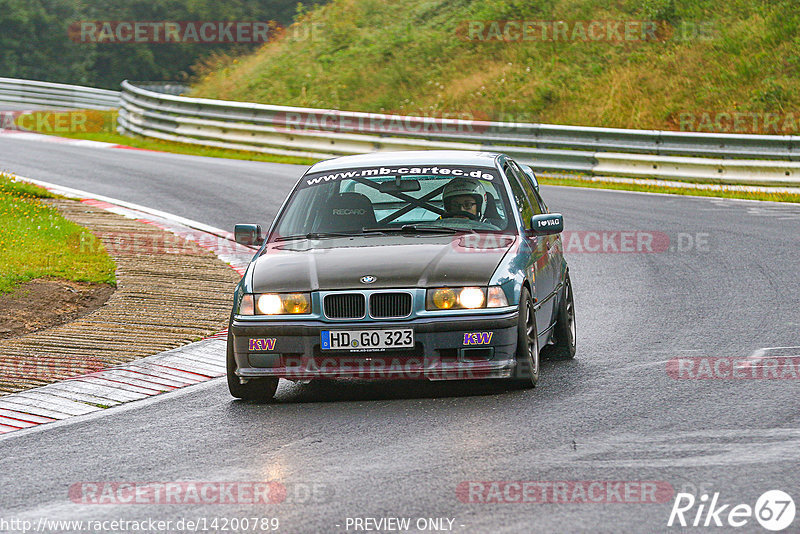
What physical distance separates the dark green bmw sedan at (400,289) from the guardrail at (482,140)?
43.6 feet

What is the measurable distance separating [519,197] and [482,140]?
1506 cm

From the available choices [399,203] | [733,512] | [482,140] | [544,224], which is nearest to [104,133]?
[482,140]

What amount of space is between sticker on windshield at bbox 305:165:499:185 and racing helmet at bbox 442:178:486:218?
96mm

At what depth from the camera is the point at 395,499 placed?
5.47 meters

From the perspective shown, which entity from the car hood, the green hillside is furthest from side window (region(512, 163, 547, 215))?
the green hillside

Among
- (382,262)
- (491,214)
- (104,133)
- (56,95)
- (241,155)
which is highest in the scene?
(491,214)

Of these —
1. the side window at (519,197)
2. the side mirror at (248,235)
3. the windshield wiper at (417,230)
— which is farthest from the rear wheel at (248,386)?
the side window at (519,197)

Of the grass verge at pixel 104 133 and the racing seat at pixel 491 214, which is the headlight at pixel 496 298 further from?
the grass verge at pixel 104 133

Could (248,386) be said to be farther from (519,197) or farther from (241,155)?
(241,155)

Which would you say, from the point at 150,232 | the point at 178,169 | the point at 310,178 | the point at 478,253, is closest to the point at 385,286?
the point at 478,253

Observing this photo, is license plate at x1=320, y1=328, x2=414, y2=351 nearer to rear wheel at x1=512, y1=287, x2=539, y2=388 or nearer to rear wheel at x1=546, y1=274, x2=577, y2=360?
rear wheel at x1=512, y1=287, x2=539, y2=388

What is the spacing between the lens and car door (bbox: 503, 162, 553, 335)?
26.9 feet

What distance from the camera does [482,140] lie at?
78.6ft

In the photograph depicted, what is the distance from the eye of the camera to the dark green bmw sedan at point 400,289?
24.1 feet
